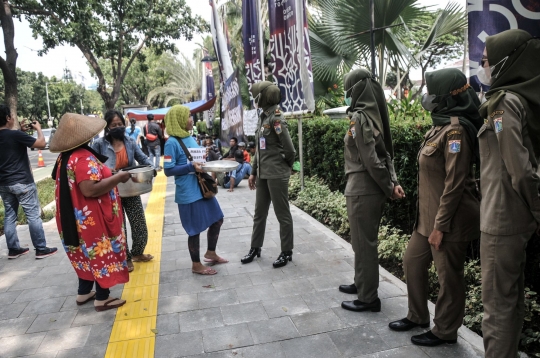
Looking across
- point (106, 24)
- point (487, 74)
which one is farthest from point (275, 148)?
point (106, 24)

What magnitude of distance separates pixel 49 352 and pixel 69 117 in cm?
181

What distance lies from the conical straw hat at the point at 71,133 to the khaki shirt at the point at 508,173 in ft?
9.41

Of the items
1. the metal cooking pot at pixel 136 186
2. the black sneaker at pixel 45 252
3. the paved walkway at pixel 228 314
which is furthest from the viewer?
the black sneaker at pixel 45 252

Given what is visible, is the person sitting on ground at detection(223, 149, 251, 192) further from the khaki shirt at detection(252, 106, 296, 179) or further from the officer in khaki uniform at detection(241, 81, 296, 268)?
the khaki shirt at detection(252, 106, 296, 179)

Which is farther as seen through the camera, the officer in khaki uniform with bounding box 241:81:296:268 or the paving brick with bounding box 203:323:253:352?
the officer in khaki uniform with bounding box 241:81:296:268

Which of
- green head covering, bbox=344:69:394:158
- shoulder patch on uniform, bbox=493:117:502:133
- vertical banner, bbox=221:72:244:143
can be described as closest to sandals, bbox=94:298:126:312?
green head covering, bbox=344:69:394:158

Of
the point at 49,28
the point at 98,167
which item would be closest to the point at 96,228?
the point at 98,167

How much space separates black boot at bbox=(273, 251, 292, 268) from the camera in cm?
432

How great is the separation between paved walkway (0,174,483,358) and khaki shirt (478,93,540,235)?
1.05 meters

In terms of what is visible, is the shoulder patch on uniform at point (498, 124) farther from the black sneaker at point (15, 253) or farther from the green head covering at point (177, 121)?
the black sneaker at point (15, 253)

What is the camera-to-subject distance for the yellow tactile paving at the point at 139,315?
2904mm

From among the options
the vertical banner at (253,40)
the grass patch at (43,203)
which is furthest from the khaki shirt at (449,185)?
the grass patch at (43,203)

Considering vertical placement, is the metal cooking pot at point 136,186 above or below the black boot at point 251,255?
above

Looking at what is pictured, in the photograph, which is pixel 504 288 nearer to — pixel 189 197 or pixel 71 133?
pixel 189 197
